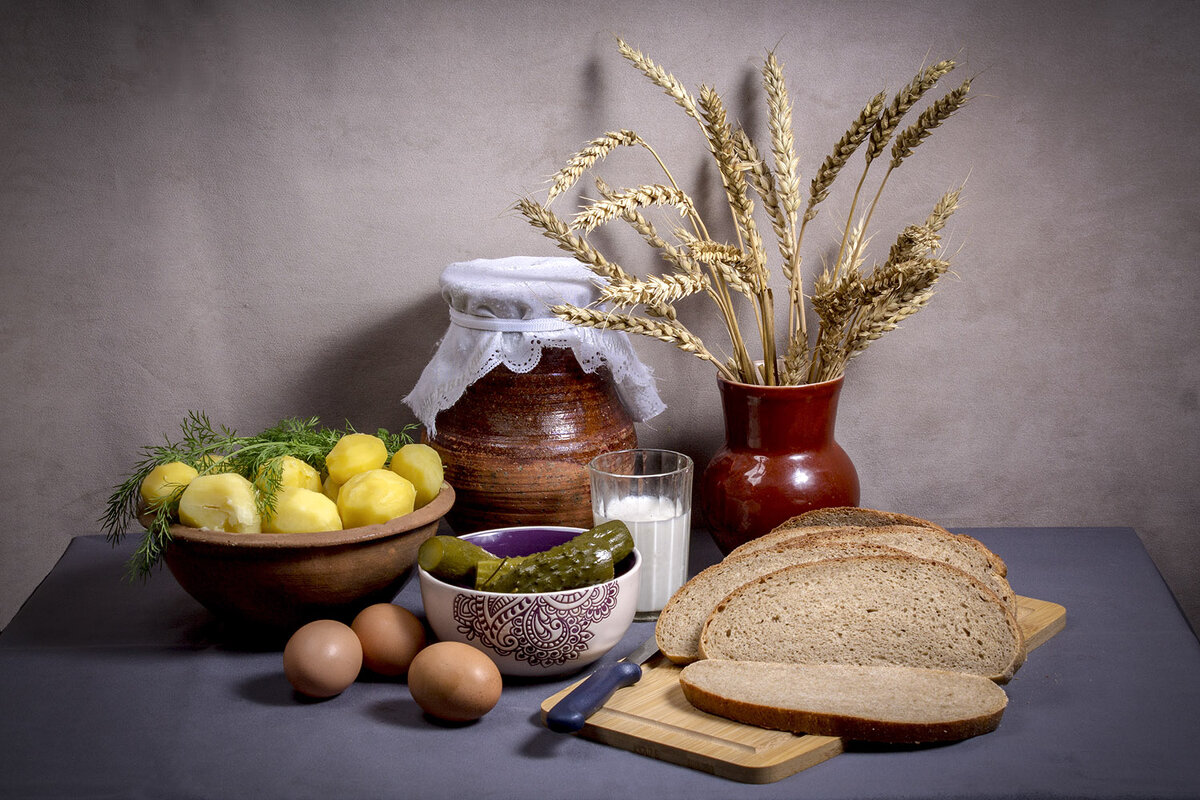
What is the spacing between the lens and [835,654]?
3.79 feet

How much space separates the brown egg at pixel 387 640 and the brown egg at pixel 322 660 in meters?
0.03

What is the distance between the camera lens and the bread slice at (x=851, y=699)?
1.00 metres

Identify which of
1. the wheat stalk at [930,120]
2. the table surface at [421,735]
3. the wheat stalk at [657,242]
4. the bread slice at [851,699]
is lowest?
the table surface at [421,735]

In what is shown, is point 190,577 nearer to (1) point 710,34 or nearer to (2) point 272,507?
(2) point 272,507

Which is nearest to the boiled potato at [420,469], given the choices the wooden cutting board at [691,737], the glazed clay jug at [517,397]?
the glazed clay jug at [517,397]

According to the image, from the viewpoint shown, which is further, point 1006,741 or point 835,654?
point 835,654

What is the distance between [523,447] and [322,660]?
441 millimetres

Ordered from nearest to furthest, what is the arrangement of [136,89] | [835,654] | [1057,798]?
1. [1057,798]
2. [835,654]
3. [136,89]

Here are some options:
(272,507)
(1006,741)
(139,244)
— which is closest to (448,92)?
(139,244)

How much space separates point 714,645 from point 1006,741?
337 millimetres

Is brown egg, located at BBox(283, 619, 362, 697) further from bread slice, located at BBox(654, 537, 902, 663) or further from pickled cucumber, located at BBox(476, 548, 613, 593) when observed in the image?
bread slice, located at BBox(654, 537, 902, 663)

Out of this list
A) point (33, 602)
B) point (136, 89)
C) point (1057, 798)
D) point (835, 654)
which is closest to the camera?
point (1057, 798)

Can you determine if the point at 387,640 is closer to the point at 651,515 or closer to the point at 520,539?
the point at 520,539

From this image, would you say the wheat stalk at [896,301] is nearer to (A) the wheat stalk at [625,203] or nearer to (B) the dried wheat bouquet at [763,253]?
(B) the dried wheat bouquet at [763,253]
